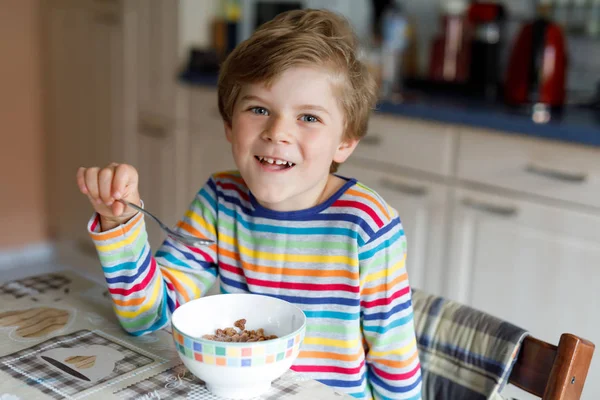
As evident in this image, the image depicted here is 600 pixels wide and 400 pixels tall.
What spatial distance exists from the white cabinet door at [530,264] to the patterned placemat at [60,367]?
1.28m

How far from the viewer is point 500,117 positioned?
6.26ft

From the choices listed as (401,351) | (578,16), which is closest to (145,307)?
(401,351)

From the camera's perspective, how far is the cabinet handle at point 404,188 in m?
2.08

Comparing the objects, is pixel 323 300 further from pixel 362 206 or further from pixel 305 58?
pixel 305 58

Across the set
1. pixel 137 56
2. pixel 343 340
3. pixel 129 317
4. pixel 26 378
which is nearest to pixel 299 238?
pixel 343 340

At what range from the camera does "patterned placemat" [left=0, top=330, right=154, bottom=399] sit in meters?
0.75

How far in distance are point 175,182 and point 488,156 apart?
4.39 feet

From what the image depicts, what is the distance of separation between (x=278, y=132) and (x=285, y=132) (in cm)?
1

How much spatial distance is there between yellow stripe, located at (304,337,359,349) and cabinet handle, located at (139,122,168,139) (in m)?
1.97

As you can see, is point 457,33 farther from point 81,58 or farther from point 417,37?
point 81,58

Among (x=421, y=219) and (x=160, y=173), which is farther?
(x=160, y=173)

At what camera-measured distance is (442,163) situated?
6.66ft

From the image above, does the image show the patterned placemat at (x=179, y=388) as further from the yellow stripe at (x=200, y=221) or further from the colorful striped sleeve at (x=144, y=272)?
the yellow stripe at (x=200, y=221)

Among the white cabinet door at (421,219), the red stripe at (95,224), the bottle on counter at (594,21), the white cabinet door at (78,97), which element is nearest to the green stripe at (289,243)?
the red stripe at (95,224)
